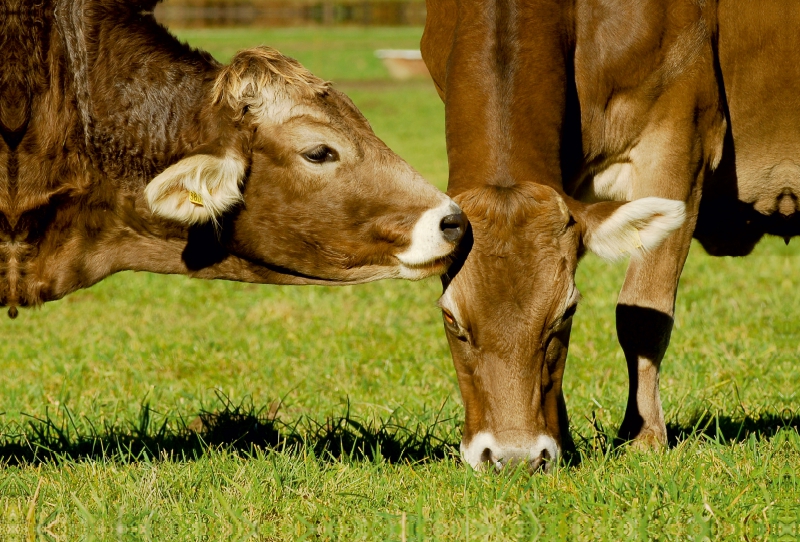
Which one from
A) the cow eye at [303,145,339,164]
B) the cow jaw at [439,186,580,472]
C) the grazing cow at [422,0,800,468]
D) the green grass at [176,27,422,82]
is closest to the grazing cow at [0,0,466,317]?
the cow eye at [303,145,339,164]

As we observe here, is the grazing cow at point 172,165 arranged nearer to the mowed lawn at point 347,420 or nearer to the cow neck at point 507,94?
the cow neck at point 507,94

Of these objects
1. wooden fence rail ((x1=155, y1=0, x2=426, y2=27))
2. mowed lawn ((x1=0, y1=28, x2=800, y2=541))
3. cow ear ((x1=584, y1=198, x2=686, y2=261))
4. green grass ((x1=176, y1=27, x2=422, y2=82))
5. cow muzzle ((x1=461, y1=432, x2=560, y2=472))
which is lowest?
green grass ((x1=176, y1=27, x2=422, y2=82))

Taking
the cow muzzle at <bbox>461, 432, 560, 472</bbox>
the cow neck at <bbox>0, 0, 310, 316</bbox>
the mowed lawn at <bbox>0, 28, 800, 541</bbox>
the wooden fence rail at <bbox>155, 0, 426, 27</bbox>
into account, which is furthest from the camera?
the wooden fence rail at <bbox>155, 0, 426, 27</bbox>

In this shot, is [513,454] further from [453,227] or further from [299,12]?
[299,12]

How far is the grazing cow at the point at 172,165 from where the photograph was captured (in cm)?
400

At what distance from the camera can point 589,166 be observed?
16.5ft

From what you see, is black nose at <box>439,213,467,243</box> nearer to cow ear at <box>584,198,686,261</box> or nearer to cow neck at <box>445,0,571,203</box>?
cow neck at <box>445,0,571,203</box>

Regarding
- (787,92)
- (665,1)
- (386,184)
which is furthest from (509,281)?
(787,92)

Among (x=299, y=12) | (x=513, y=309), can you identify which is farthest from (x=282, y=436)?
(x=299, y=12)

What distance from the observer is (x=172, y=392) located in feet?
18.9

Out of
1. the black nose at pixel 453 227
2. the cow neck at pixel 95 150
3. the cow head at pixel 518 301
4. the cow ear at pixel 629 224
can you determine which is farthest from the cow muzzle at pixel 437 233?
the cow neck at pixel 95 150

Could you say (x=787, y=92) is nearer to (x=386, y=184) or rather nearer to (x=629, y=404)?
(x=629, y=404)

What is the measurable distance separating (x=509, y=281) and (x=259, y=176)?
1.05 m

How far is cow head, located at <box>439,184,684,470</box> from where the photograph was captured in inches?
156
